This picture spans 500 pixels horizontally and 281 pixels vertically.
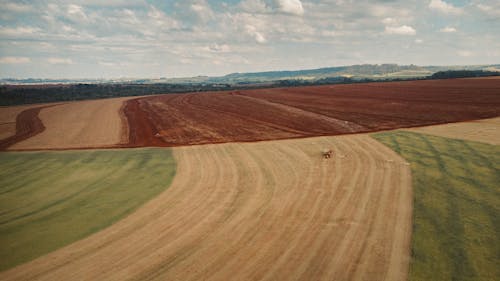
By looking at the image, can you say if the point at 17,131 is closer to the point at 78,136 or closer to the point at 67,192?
Answer: the point at 78,136

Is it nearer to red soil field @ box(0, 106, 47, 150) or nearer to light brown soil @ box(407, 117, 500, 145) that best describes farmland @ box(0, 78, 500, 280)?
light brown soil @ box(407, 117, 500, 145)

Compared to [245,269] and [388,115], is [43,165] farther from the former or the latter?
[388,115]

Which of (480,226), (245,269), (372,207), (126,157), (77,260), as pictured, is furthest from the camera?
(126,157)

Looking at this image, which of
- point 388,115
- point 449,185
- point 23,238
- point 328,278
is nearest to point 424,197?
point 449,185

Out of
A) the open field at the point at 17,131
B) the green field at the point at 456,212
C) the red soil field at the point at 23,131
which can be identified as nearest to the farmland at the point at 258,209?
the green field at the point at 456,212

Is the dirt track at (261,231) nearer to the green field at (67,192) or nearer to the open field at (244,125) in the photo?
the green field at (67,192)

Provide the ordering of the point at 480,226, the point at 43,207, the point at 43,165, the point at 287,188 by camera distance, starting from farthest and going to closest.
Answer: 1. the point at 43,165
2. the point at 287,188
3. the point at 43,207
4. the point at 480,226
